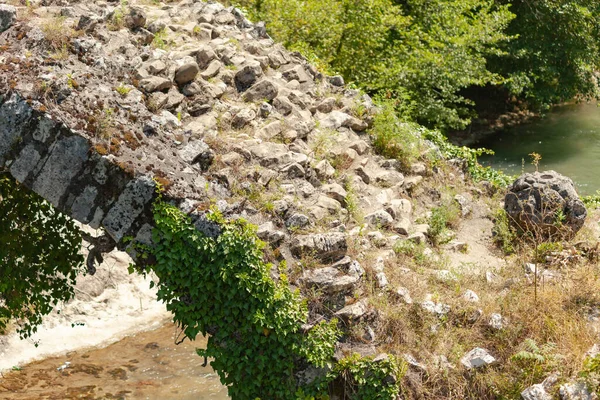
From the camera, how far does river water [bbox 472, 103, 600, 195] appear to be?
1927cm

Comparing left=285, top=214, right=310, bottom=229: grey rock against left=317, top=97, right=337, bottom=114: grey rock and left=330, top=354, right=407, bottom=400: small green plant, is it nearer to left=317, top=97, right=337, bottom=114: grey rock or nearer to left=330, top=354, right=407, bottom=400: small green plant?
left=330, top=354, right=407, bottom=400: small green plant

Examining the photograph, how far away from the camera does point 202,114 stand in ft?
33.7

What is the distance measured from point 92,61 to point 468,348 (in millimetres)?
5247

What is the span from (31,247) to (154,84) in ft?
8.30

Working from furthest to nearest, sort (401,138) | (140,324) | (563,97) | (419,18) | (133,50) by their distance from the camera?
(563,97), (419,18), (140,324), (401,138), (133,50)

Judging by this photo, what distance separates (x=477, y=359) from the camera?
27.7 feet

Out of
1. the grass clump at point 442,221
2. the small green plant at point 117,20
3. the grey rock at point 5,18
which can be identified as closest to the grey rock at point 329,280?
the grass clump at point 442,221

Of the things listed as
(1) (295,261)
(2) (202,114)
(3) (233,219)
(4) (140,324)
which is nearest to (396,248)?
(1) (295,261)

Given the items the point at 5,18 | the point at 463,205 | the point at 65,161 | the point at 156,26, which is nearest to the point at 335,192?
the point at 463,205

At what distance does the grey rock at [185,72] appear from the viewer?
1038 centimetres

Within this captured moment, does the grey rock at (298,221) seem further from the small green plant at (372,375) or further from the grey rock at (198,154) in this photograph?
the small green plant at (372,375)

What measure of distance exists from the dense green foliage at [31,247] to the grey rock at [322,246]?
3134mm

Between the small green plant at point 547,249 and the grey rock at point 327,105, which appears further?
the grey rock at point 327,105

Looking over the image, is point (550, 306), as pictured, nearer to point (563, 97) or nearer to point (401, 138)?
point (401, 138)
